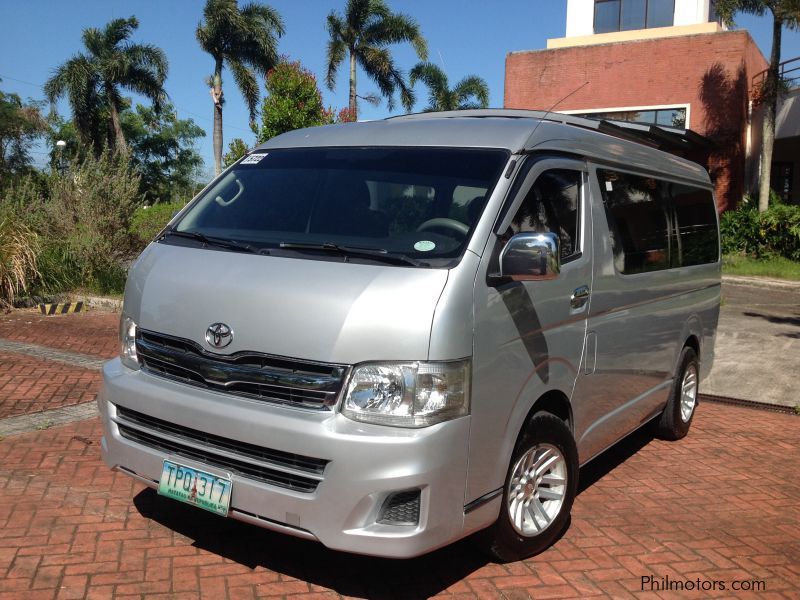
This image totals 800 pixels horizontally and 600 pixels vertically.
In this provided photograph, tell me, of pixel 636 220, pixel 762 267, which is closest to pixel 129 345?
pixel 636 220

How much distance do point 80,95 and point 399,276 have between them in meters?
40.9

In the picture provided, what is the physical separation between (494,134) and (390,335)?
4.70 feet

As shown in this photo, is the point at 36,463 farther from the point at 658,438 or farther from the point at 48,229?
the point at 48,229

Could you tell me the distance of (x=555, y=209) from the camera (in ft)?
14.0

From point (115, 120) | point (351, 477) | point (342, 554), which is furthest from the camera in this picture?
point (115, 120)

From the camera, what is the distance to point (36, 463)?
529 centimetres

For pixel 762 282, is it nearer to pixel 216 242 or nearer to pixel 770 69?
pixel 770 69

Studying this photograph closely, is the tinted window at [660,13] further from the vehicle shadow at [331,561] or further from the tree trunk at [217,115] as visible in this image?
the vehicle shadow at [331,561]

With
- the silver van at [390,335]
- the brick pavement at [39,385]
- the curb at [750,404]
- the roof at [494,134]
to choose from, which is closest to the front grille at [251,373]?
the silver van at [390,335]

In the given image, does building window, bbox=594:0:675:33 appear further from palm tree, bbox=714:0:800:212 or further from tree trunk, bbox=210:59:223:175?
tree trunk, bbox=210:59:223:175

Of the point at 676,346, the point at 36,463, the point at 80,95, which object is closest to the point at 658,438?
the point at 676,346

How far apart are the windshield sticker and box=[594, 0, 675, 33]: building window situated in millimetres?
26510

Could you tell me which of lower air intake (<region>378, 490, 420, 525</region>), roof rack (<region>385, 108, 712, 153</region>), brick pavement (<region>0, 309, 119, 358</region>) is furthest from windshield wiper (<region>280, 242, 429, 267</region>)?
brick pavement (<region>0, 309, 119, 358</region>)

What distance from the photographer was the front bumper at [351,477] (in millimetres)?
3221
